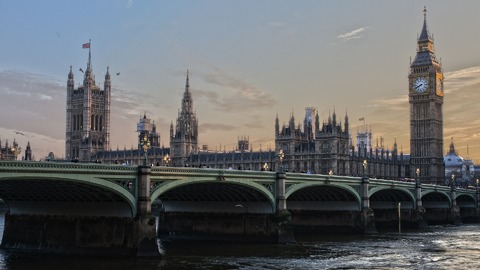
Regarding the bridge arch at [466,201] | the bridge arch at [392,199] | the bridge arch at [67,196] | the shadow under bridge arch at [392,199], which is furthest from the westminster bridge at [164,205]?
the bridge arch at [466,201]

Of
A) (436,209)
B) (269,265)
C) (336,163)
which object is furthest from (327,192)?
(336,163)

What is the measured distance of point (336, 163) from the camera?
176m

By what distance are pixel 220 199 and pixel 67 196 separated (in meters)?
23.5

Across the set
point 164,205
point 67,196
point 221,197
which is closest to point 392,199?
point 221,197

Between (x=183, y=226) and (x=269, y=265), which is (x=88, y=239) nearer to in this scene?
(x=269, y=265)

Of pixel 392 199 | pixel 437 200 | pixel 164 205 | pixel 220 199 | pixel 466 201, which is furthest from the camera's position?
pixel 466 201

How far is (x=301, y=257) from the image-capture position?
212ft

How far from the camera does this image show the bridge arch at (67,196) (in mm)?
53844

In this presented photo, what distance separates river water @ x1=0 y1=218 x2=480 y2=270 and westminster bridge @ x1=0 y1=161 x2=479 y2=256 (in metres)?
2.28

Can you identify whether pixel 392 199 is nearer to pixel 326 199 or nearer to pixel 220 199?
pixel 326 199

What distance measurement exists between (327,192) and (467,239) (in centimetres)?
1865

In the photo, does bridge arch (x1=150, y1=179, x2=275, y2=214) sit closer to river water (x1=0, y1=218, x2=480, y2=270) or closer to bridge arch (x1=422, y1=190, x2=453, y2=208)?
river water (x1=0, y1=218, x2=480, y2=270)

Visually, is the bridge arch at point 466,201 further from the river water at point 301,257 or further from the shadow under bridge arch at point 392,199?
the river water at point 301,257

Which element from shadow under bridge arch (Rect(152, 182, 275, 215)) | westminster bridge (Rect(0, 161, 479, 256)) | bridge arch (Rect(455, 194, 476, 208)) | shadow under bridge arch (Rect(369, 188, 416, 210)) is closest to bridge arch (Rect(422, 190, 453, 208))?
bridge arch (Rect(455, 194, 476, 208))
